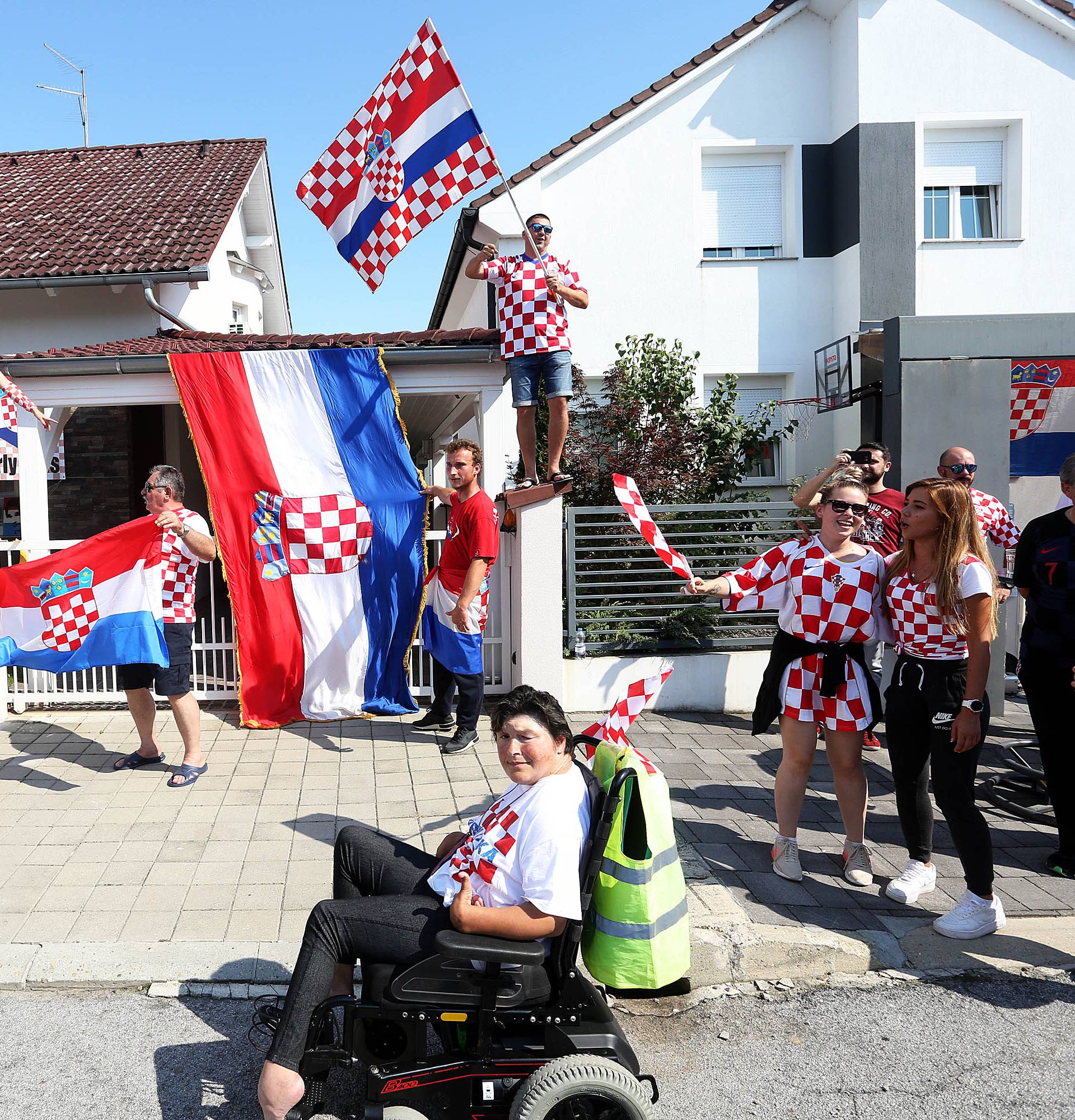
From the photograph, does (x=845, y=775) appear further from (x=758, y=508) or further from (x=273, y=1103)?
(x=758, y=508)

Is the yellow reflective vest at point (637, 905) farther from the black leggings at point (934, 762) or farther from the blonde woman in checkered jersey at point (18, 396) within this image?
the blonde woman in checkered jersey at point (18, 396)

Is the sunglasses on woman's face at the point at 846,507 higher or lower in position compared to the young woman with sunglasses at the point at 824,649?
higher

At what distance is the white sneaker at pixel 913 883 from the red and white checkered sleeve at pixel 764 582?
1.32 meters

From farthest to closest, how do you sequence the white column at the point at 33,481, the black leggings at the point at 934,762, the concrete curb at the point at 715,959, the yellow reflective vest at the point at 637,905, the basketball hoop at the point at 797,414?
the basketball hoop at the point at 797,414, the white column at the point at 33,481, the black leggings at the point at 934,762, the concrete curb at the point at 715,959, the yellow reflective vest at the point at 637,905

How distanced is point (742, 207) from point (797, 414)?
3.00 meters

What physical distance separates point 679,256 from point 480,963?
1184cm

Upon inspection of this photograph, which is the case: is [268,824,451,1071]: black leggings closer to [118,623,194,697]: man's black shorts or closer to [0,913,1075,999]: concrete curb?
[0,913,1075,999]: concrete curb

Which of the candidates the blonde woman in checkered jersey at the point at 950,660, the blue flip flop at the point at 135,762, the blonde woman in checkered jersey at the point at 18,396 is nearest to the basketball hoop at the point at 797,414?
the blonde woman in checkered jersey at the point at 18,396

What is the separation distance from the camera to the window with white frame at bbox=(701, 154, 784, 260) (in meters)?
13.3

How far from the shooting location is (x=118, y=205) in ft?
43.9

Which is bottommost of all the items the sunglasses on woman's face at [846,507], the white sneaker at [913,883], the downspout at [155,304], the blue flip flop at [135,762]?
the white sneaker at [913,883]

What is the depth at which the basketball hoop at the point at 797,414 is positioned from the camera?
13188mm

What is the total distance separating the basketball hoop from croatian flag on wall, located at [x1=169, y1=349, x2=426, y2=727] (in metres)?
7.62

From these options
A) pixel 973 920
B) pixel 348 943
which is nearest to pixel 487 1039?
pixel 348 943
